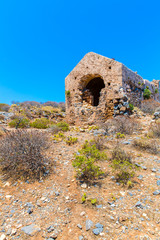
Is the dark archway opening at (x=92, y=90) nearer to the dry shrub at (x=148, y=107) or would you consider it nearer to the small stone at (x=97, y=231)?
the dry shrub at (x=148, y=107)

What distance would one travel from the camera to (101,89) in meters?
11.0

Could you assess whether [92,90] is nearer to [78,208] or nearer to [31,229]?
[78,208]

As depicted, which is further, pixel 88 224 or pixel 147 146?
pixel 147 146

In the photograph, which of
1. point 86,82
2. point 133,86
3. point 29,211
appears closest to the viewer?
point 29,211

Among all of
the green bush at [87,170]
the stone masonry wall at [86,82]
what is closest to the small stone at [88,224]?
the green bush at [87,170]

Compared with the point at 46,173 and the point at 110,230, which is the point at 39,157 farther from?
the point at 110,230

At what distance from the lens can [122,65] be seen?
930cm

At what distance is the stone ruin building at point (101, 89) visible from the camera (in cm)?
923

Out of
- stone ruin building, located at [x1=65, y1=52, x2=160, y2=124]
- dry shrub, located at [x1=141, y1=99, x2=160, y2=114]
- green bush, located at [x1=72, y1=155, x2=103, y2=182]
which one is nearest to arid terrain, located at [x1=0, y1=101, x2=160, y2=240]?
green bush, located at [x1=72, y1=155, x2=103, y2=182]

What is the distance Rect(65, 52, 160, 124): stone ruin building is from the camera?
9.23 meters

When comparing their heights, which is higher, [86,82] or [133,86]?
[86,82]

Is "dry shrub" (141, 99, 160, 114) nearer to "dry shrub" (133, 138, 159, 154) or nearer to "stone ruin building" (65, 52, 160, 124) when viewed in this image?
"stone ruin building" (65, 52, 160, 124)

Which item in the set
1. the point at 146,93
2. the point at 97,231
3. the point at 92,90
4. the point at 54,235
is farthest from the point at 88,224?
Answer: the point at 146,93

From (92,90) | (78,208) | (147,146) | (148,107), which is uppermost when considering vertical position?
(92,90)
